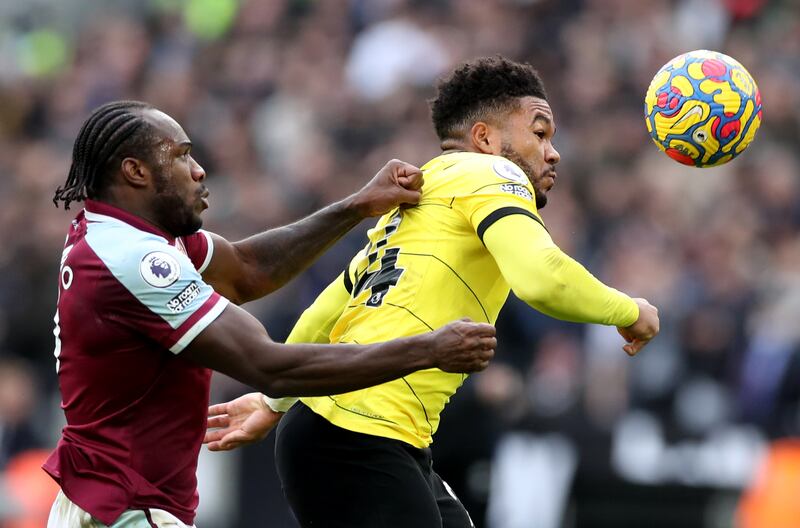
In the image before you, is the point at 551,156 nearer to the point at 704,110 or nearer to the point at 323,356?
the point at 704,110

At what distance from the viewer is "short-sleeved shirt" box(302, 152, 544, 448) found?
5605 millimetres

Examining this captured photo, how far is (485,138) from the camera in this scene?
6043mm

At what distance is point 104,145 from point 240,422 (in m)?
1.55

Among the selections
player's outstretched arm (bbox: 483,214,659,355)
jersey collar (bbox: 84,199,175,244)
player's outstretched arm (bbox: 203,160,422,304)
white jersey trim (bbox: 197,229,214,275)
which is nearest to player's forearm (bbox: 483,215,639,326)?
player's outstretched arm (bbox: 483,214,659,355)

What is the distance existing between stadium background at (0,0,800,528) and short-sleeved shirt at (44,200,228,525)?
16.5ft

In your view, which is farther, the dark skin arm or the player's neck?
the player's neck

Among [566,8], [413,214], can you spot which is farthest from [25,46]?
[413,214]

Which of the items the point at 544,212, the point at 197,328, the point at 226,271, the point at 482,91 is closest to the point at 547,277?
the point at 482,91

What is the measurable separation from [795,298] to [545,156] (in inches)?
214

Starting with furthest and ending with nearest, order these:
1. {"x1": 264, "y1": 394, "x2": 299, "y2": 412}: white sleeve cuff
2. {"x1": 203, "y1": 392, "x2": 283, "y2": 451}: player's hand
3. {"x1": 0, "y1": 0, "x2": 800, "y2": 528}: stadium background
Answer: {"x1": 0, "y1": 0, "x2": 800, "y2": 528}: stadium background, {"x1": 203, "y1": 392, "x2": 283, "y2": 451}: player's hand, {"x1": 264, "y1": 394, "x2": 299, "y2": 412}: white sleeve cuff

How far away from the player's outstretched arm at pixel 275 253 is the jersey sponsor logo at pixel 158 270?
104 centimetres

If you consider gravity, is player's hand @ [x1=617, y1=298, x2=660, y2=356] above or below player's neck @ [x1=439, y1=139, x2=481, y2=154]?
below

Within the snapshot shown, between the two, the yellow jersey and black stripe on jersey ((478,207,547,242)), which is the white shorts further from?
black stripe on jersey ((478,207,547,242))

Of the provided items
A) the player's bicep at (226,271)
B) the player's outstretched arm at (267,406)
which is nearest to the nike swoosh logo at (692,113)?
the player's outstretched arm at (267,406)
